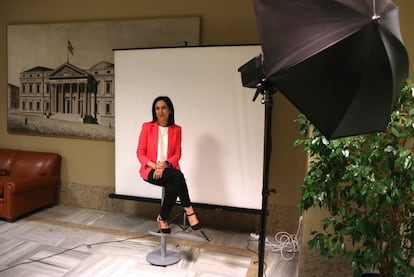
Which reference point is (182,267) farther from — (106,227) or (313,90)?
(313,90)

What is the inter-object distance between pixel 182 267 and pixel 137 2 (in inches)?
108

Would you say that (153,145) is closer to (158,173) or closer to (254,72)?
(158,173)

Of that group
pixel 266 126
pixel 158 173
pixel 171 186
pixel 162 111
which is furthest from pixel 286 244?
pixel 266 126

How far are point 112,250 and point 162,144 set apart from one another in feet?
3.46

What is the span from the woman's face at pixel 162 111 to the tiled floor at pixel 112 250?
1.17m

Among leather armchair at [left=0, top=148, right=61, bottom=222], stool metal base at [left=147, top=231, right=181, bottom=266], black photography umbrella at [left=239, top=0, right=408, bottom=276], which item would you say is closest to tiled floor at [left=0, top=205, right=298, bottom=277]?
stool metal base at [left=147, top=231, right=181, bottom=266]

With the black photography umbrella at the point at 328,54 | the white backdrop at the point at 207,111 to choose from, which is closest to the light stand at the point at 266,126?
the black photography umbrella at the point at 328,54

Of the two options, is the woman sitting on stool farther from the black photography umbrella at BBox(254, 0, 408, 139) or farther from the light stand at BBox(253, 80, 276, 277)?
the black photography umbrella at BBox(254, 0, 408, 139)

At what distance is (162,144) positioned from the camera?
2916 mm

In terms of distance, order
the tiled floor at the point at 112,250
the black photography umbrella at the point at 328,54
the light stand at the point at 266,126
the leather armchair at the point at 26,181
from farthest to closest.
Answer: the leather armchair at the point at 26,181 < the tiled floor at the point at 112,250 < the light stand at the point at 266,126 < the black photography umbrella at the point at 328,54

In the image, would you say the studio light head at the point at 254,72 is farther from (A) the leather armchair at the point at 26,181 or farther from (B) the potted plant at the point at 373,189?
(A) the leather armchair at the point at 26,181

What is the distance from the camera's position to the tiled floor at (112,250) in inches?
108

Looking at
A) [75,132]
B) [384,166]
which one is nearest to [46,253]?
[75,132]

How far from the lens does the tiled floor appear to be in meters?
2.74
